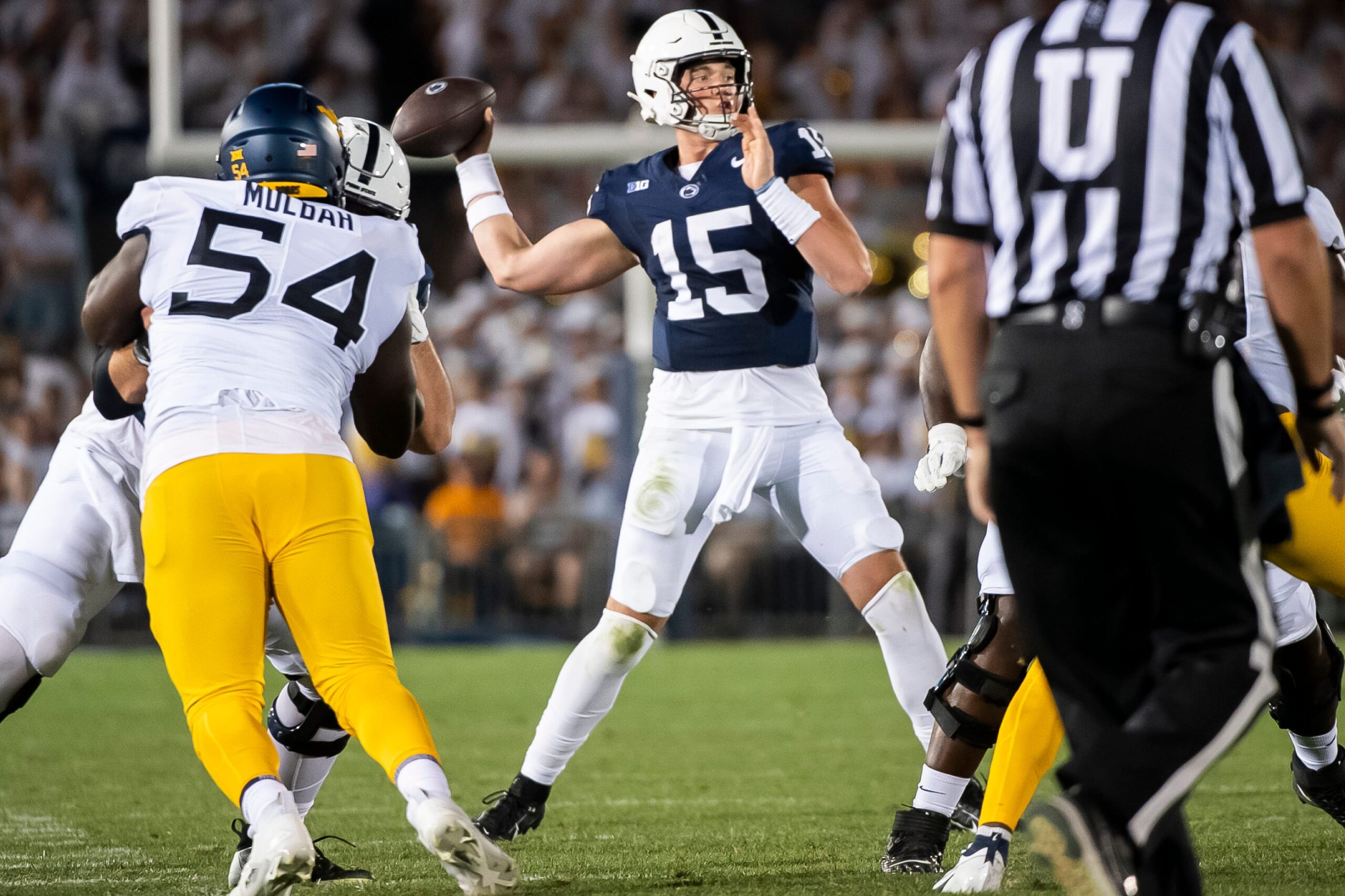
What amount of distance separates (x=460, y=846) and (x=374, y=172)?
176cm

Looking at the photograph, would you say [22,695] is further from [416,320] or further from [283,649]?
[416,320]

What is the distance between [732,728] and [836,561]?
9.32 ft

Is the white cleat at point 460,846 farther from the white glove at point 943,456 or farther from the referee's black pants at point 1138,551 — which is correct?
the white glove at point 943,456

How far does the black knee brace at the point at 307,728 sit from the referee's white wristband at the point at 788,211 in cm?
170

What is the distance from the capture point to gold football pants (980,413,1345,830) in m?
3.58

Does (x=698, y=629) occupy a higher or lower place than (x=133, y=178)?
lower

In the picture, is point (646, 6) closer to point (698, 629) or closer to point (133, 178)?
point (133, 178)

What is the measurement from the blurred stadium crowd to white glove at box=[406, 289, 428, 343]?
684 cm

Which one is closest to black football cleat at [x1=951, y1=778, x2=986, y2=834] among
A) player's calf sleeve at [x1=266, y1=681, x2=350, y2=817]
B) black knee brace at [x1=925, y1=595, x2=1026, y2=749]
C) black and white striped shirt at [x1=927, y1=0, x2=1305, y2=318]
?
black knee brace at [x1=925, y1=595, x2=1026, y2=749]

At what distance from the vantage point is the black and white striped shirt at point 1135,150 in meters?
2.61

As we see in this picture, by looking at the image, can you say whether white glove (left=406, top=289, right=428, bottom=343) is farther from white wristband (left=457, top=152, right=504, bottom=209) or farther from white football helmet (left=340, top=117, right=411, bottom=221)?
white wristband (left=457, top=152, right=504, bottom=209)

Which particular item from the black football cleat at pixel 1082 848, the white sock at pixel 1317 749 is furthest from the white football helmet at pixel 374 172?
the white sock at pixel 1317 749

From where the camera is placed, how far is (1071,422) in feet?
8.45

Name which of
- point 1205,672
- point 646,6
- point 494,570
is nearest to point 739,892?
point 1205,672
